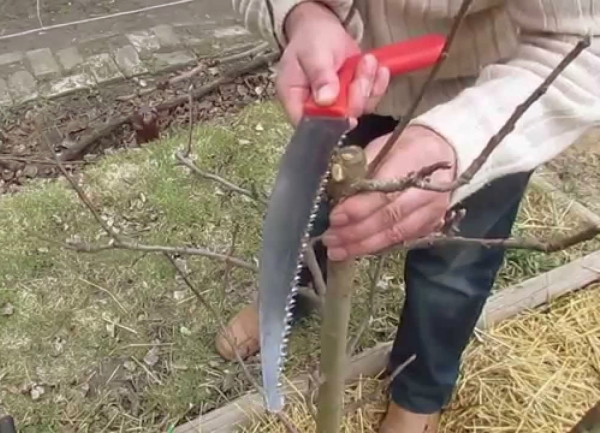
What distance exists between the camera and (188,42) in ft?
9.40

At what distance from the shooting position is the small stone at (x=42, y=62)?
2.69 m

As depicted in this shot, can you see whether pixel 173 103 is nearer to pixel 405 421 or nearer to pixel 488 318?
pixel 488 318

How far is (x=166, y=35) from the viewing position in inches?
114

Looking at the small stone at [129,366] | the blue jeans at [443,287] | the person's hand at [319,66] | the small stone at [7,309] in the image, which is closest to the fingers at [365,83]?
the person's hand at [319,66]

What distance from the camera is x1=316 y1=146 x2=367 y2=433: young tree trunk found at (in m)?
Result: 0.85

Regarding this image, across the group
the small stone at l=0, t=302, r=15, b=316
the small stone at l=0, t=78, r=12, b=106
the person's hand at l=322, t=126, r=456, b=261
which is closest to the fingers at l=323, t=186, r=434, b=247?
the person's hand at l=322, t=126, r=456, b=261

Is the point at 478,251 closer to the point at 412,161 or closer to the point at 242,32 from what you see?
the point at 412,161

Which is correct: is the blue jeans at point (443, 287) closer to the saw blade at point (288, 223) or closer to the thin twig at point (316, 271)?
the thin twig at point (316, 271)

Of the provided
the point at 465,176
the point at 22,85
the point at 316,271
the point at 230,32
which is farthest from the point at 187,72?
the point at 465,176

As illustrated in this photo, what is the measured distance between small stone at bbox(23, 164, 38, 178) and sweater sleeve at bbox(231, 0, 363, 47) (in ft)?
3.71

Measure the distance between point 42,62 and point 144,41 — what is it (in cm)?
31

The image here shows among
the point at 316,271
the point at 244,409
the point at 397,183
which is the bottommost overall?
the point at 244,409

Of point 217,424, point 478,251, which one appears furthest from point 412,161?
point 217,424

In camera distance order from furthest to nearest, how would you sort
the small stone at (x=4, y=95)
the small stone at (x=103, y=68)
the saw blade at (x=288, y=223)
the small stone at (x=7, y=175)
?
1. the small stone at (x=103, y=68)
2. the small stone at (x=4, y=95)
3. the small stone at (x=7, y=175)
4. the saw blade at (x=288, y=223)
